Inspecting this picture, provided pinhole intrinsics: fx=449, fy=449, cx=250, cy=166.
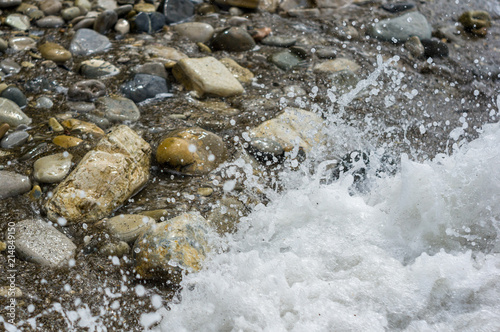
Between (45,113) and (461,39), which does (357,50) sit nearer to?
(461,39)

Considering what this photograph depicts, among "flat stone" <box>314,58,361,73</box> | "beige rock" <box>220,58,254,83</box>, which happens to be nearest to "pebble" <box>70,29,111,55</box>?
"beige rock" <box>220,58,254,83</box>

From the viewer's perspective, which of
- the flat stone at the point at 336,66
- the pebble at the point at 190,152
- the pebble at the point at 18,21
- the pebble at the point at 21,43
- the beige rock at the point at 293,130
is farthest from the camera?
the pebble at the point at 18,21

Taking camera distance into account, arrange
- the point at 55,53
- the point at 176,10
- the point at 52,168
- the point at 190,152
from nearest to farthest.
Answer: the point at 52,168 < the point at 190,152 < the point at 55,53 < the point at 176,10

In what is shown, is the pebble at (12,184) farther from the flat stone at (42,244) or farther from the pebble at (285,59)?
the pebble at (285,59)

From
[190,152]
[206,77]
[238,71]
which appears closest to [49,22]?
[206,77]

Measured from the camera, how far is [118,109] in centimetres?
355

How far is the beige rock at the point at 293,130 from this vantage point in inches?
133

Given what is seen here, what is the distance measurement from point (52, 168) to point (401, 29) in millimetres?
4043

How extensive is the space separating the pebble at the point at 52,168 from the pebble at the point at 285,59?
2277 mm

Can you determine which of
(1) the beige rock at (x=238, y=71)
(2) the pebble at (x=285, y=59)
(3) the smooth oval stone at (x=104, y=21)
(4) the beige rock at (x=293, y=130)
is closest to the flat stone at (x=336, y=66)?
(2) the pebble at (x=285, y=59)

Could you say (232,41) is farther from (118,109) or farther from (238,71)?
(118,109)

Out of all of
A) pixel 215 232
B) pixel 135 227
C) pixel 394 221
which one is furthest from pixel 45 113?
pixel 394 221

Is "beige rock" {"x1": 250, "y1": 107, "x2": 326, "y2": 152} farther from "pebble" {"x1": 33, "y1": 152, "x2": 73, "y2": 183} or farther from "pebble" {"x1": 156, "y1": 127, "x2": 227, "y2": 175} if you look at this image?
"pebble" {"x1": 33, "y1": 152, "x2": 73, "y2": 183}

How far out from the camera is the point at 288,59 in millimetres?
4492
